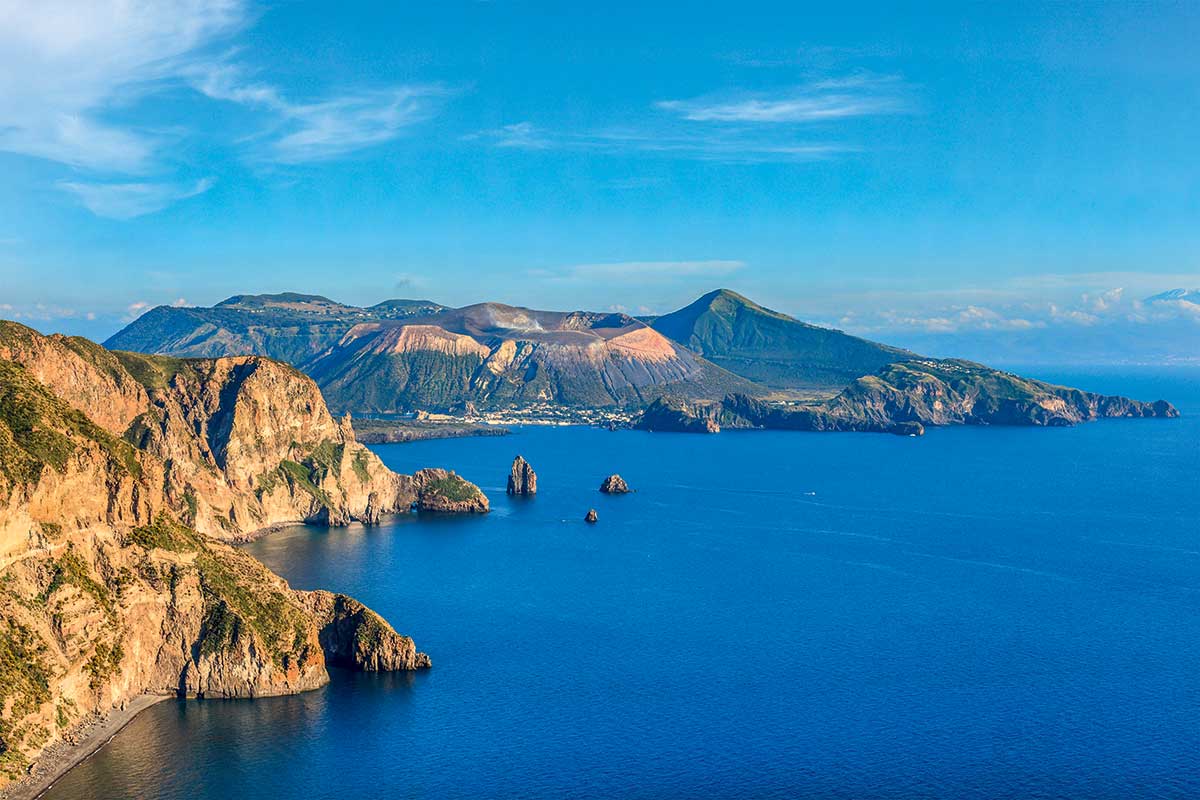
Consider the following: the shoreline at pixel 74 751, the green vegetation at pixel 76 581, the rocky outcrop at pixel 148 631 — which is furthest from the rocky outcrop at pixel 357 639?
the green vegetation at pixel 76 581

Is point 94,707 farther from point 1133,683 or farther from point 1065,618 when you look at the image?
point 1065,618

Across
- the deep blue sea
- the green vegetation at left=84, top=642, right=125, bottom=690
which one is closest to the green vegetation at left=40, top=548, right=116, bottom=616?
the green vegetation at left=84, top=642, right=125, bottom=690

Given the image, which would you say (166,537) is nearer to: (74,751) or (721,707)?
(74,751)

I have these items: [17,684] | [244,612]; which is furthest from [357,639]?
[17,684]

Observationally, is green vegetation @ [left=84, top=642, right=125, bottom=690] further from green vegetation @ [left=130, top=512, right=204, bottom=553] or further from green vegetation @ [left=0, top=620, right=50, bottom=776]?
green vegetation @ [left=130, top=512, right=204, bottom=553]

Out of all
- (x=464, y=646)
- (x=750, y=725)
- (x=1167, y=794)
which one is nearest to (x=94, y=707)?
(x=464, y=646)

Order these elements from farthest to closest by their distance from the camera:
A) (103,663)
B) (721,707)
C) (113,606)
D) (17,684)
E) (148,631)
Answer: (148,631), (721,707), (113,606), (103,663), (17,684)

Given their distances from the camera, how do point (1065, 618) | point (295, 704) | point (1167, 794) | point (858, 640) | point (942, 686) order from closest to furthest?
point (1167, 794)
point (295, 704)
point (942, 686)
point (858, 640)
point (1065, 618)

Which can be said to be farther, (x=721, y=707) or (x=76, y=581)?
(x=721, y=707)

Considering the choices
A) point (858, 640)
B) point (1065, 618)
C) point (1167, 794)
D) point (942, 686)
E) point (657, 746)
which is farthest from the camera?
point (1065, 618)
